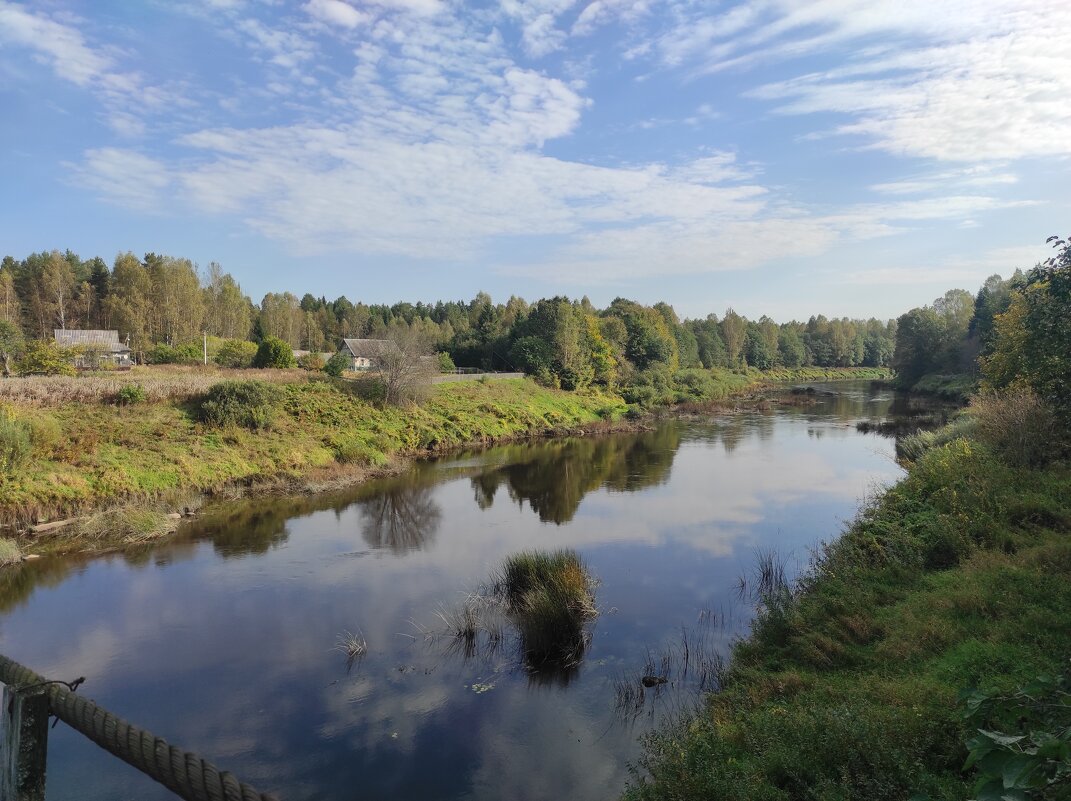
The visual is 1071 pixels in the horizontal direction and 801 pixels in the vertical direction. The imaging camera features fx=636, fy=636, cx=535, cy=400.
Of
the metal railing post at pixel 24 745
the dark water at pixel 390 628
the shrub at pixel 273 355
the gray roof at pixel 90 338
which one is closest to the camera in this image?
the metal railing post at pixel 24 745

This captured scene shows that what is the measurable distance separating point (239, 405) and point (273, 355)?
19829 millimetres

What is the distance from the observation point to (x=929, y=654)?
8.49 metres

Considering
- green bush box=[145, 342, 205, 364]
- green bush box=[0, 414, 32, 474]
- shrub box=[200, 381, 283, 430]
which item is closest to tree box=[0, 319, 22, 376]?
green bush box=[145, 342, 205, 364]

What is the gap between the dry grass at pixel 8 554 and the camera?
55.5 feet

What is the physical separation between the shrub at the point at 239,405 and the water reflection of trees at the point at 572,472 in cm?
1118

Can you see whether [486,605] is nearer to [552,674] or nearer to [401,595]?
[401,595]

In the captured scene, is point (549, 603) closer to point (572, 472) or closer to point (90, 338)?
point (572, 472)

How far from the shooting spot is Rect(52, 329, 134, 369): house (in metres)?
41.5

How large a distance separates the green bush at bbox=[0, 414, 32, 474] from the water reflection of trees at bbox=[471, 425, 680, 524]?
15.6 m

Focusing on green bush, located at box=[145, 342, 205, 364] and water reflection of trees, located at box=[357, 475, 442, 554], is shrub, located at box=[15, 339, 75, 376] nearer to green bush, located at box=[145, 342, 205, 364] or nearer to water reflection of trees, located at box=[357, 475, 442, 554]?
green bush, located at box=[145, 342, 205, 364]

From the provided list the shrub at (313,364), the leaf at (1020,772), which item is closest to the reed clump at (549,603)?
the leaf at (1020,772)

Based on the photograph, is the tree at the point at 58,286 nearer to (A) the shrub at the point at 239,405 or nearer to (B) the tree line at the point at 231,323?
(B) the tree line at the point at 231,323

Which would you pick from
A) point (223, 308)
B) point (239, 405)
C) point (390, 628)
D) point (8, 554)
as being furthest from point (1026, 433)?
point (223, 308)

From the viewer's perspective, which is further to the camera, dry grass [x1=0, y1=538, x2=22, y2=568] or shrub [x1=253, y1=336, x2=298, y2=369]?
shrub [x1=253, y1=336, x2=298, y2=369]
